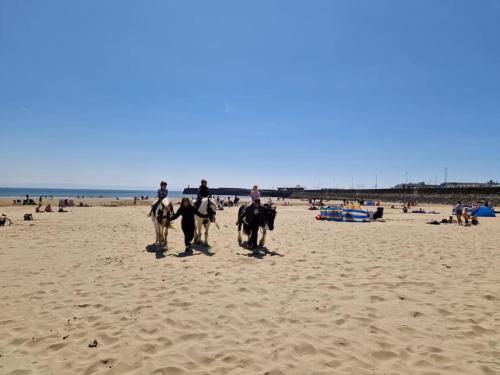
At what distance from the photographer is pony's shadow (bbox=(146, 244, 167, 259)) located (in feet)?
35.3

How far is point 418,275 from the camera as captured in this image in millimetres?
8469

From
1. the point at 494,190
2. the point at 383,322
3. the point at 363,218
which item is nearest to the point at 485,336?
the point at 383,322

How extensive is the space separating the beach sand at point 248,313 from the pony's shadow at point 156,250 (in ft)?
0.52

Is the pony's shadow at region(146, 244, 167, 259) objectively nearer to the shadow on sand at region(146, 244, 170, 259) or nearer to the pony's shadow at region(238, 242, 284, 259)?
the shadow on sand at region(146, 244, 170, 259)

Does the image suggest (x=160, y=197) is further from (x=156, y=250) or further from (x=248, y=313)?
(x=248, y=313)

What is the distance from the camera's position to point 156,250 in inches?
456

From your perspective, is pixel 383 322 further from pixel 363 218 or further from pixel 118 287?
pixel 363 218

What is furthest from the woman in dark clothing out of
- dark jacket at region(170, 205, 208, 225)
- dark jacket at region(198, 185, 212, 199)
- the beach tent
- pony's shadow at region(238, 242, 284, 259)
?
the beach tent

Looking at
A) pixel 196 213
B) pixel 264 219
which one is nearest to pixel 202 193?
pixel 196 213

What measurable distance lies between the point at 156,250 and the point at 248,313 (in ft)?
21.7

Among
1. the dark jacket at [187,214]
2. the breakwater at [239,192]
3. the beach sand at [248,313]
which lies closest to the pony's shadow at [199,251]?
the beach sand at [248,313]

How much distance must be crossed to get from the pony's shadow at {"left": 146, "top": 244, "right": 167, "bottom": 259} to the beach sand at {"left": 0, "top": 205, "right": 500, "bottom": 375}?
6.3 inches

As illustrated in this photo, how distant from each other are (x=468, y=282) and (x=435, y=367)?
463 centimetres

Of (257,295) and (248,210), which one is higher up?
(248,210)
